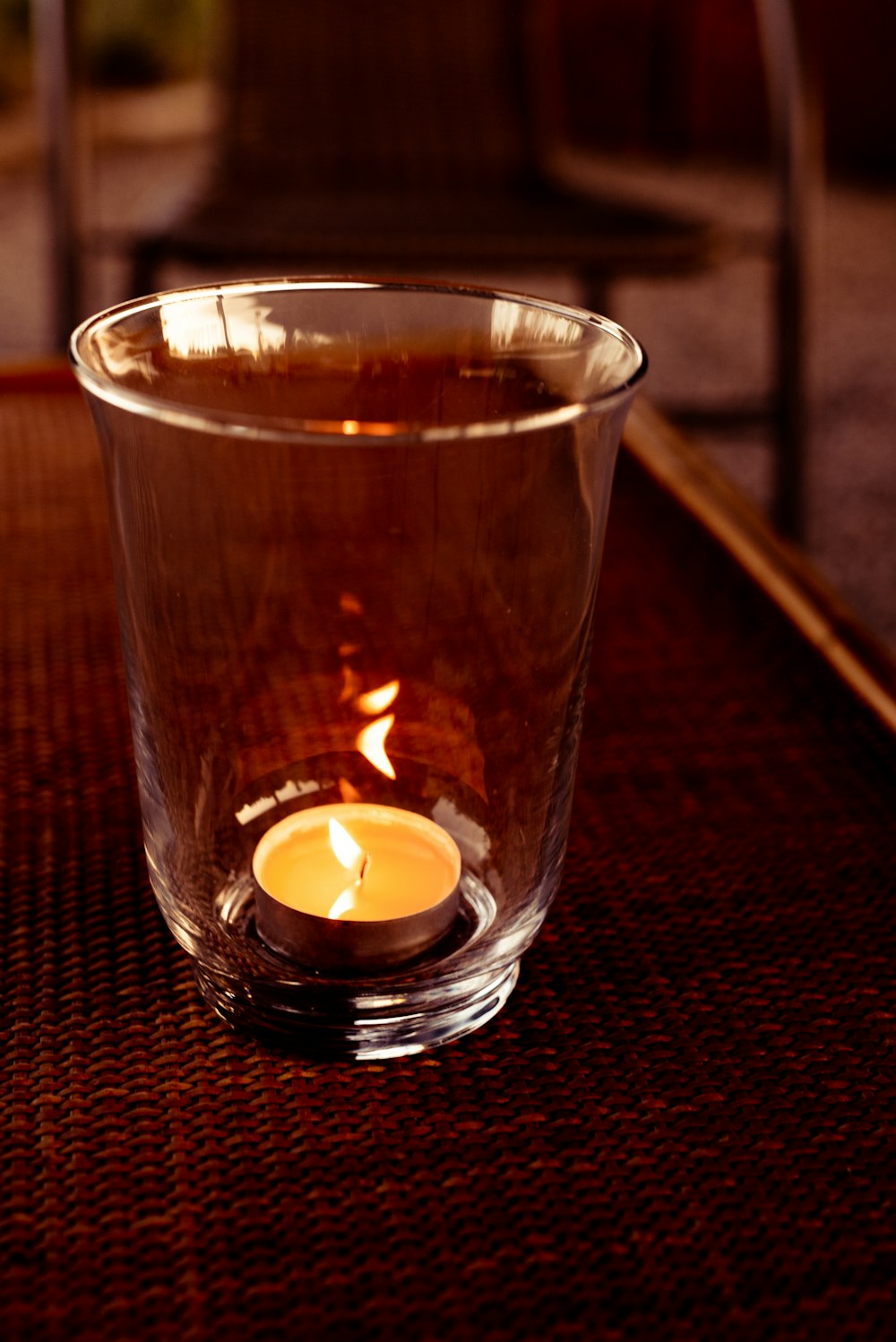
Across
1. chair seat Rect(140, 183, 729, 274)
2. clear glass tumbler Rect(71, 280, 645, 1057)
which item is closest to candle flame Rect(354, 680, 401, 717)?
clear glass tumbler Rect(71, 280, 645, 1057)

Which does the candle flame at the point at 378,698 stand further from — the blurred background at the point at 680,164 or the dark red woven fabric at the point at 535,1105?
the blurred background at the point at 680,164

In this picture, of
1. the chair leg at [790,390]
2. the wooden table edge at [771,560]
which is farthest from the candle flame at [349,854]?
the chair leg at [790,390]

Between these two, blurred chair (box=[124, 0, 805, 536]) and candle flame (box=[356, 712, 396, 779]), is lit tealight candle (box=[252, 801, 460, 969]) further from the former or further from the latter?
blurred chair (box=[124, 0, 805, 536])

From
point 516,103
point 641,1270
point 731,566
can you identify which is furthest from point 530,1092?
point 516,103

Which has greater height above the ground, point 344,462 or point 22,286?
point 344,462

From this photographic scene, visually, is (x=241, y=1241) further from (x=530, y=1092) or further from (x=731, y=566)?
(x=731, y=566)

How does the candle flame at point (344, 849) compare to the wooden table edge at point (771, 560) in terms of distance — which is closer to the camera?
the candle flame at point (344, 849)

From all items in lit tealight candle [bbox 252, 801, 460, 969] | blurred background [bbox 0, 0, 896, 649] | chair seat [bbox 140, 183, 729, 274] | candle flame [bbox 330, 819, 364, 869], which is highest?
candle flame [bbox 330, 819, 364, 869]

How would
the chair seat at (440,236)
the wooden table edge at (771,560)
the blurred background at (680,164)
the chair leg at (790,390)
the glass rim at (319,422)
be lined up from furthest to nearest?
the blurred background at (680,164)
the chair leg at (790,390)
the chair seat at (440,236)
the wooden table edge at (771,560)
the glass rim at (319,422)
